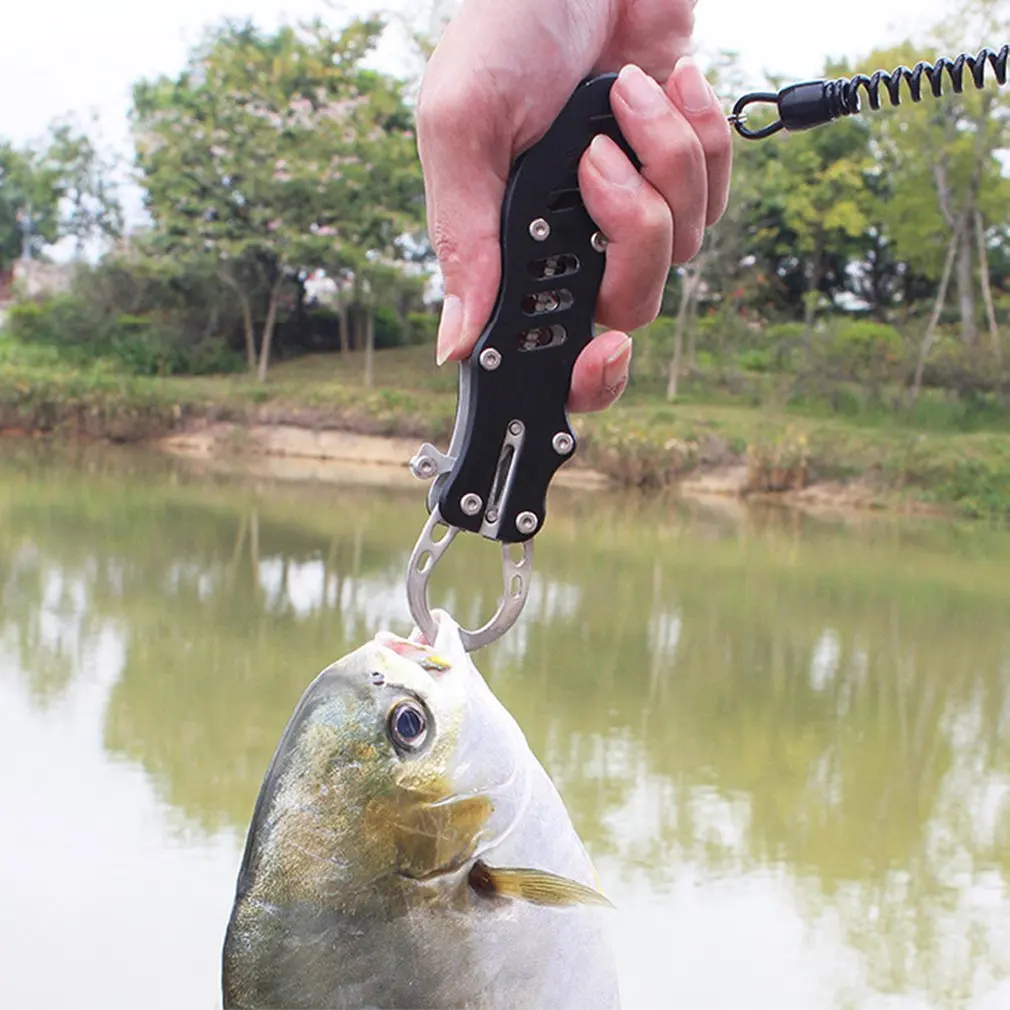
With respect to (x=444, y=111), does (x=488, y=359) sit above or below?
below

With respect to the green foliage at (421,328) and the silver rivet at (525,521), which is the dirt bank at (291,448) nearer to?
the green foliage at (421,328)

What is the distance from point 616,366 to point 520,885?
0.43 meters

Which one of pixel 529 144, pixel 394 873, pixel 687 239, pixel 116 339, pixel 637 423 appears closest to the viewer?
pixel 394 873

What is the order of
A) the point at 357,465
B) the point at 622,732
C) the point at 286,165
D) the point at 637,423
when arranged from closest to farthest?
the point at 622,732
the point at 637,423
the point at 357,465
the point at 286,165

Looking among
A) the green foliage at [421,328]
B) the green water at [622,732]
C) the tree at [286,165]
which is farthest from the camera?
the green foliage at [421,328]

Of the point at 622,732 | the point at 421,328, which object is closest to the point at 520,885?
the point at 622,732

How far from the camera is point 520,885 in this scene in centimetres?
85

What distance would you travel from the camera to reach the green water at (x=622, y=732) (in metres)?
4.01

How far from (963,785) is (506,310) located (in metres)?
5.07

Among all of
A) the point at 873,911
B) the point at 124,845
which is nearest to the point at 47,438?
the point at 124,845

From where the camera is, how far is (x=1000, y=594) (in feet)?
30.2

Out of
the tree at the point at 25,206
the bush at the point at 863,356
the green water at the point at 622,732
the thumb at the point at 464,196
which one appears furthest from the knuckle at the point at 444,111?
the tree at the point at 25,206

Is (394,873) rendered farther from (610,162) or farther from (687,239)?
(687,239)

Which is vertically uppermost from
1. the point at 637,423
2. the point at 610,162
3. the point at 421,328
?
the point at 421,328
